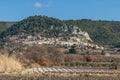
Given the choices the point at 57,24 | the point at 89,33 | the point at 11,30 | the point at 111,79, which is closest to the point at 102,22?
the point at 89,33

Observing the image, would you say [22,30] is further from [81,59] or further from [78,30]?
[81,59]

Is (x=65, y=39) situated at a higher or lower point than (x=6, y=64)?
higher

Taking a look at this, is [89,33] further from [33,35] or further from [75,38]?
[33,35]

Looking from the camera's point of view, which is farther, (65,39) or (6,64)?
(65,39)

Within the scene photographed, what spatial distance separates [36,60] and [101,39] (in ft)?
287

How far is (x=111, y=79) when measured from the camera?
27438mm

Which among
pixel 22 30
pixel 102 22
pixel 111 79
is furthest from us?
pixel 102 22

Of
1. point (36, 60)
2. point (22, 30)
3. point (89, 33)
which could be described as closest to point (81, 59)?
point (36, 60)

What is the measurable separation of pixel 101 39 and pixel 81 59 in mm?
73840

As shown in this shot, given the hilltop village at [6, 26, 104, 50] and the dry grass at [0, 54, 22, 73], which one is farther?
the hilltop village at [6, 26, 104, 50]

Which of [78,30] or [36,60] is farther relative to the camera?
[78,30]

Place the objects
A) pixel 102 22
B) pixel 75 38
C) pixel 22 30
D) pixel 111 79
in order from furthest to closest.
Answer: pixel 102 22 < pixel 75 38 < pixel 22 30 < pixel 111 79

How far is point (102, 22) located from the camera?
16600 cm

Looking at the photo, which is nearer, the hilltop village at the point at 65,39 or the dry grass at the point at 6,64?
the dry grass at the point at 6,64
